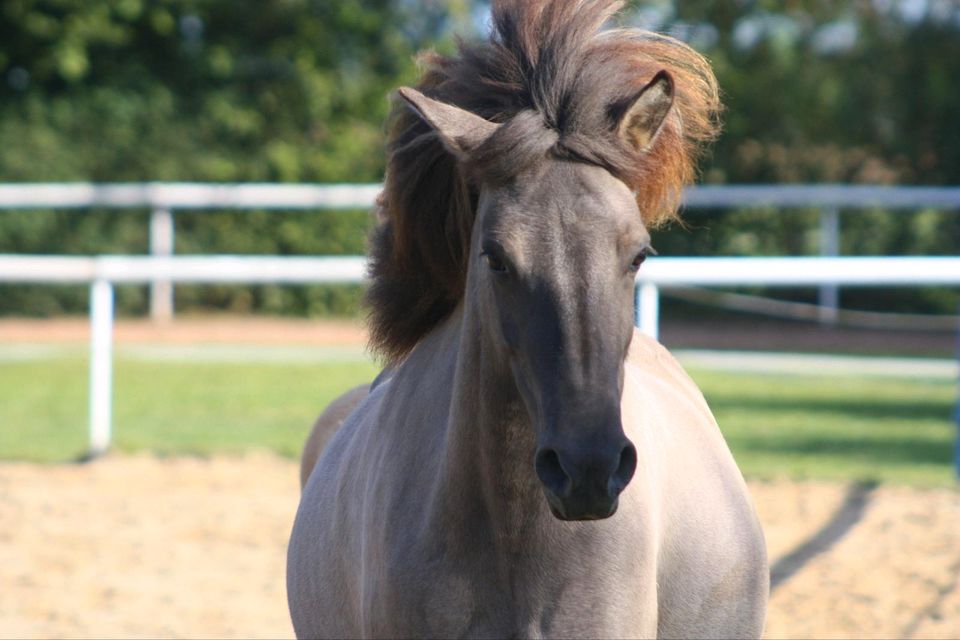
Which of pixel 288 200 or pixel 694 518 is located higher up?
pixel 694 518

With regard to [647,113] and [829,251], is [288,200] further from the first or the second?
[647,113]

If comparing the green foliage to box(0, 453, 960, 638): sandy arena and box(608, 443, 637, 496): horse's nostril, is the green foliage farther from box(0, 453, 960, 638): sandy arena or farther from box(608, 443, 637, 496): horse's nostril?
box(608, 443, 637, 496): horse's nostril

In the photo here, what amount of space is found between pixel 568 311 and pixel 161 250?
16.3 metres

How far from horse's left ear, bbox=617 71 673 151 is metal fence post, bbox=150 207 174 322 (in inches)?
623

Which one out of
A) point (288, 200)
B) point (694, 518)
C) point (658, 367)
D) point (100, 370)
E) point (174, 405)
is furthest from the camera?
point (288, 200)

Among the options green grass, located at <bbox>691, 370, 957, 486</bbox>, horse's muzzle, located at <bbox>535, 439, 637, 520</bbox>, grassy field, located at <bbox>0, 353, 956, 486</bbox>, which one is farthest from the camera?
grassy field, located at <bbox>0, 353, 956, 486</bbox>

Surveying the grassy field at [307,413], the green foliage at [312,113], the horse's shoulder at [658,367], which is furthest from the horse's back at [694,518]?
the green foliage at [312,113]

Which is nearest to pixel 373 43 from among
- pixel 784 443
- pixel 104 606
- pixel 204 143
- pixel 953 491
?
pixel 204 143

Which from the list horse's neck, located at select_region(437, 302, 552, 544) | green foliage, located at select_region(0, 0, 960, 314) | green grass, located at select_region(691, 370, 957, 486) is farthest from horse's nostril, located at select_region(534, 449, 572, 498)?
green foliage, located at select_region(0, 0, 960, 314)

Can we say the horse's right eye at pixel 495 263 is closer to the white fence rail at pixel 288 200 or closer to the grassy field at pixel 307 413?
the grassy field at pixel 307 413

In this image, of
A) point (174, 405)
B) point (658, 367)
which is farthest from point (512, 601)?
point (174, 405)

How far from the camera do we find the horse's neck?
262cm

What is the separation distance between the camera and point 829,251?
58.0ft

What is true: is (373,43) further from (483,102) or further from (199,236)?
(483,102)
